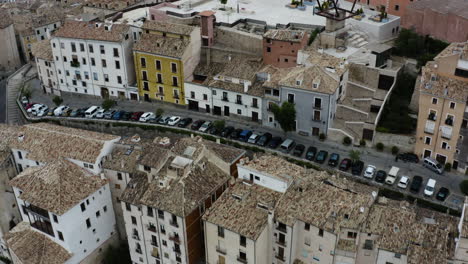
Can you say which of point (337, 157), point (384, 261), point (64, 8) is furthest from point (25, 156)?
point (64, 8)

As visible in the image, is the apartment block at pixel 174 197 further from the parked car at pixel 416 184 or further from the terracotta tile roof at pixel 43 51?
the terracotta tile roof at pixel 43 51

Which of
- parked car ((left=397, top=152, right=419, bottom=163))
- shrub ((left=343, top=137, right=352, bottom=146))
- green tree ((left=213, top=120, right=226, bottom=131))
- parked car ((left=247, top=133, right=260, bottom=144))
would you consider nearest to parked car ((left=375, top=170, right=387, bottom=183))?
parked car ((left=397, top=152, right=419, bottom=163))

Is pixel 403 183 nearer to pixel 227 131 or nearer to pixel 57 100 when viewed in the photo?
pixel 227 131

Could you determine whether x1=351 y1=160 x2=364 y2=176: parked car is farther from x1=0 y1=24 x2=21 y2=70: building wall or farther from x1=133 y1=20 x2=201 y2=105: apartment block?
x1=0 y1=24 x2=21 y2=70: building wall

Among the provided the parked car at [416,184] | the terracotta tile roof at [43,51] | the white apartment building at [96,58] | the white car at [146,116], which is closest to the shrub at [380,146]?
the parked car at [416,184]

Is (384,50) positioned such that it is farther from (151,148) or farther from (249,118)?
(151,148)

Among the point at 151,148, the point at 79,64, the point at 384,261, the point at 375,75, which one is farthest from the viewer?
the point at 79,64
